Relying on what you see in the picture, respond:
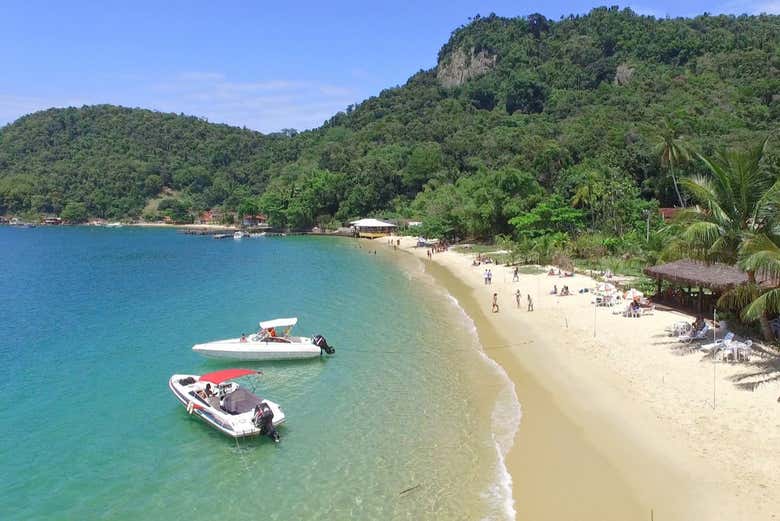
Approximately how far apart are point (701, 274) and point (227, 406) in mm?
20427

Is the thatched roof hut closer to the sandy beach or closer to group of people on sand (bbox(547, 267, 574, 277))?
the sandy beach

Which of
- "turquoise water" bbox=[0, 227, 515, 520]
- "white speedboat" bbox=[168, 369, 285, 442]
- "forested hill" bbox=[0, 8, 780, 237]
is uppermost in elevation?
"forested hill" bbox=[0, 8, 780, 237]

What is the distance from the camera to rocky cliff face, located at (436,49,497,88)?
164625mm

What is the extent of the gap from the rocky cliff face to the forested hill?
411 millimetres

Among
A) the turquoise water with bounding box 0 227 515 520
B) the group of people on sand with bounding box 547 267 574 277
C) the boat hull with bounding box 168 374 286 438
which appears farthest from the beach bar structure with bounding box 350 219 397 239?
the boat hull with bounding box 168 374 286 438

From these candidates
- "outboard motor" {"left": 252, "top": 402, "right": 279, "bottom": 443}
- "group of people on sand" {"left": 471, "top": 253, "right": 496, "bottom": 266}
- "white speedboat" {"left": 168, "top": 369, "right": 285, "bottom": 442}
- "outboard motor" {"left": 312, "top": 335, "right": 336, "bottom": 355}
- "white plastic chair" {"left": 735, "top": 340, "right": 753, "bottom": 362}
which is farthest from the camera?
"group of people on sand" {"left": 471, "top": 253, "right": 496, "bottom": 266}

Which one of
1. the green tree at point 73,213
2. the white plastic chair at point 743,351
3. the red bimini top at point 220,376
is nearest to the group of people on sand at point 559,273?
the white plastic chair at point 743,351

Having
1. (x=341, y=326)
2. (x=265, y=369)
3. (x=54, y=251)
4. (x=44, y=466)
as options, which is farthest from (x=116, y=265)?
(x=44, y=466)

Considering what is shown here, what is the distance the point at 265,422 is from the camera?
16.7 meters

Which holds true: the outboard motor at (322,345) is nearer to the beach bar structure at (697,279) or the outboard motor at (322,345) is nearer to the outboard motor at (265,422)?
the outboard motor at (265,422)

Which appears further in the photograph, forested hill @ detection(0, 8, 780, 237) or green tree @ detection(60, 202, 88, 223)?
green tree @ detection(60, 202, 88, 223)

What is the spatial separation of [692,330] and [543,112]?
115 m

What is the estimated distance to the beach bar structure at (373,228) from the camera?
292 feet

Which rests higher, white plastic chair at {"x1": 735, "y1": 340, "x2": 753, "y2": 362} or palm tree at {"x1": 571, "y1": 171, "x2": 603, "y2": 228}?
palm tree at {"x1": 571, "y1": 171, "x2": 603, "y2": 228}
